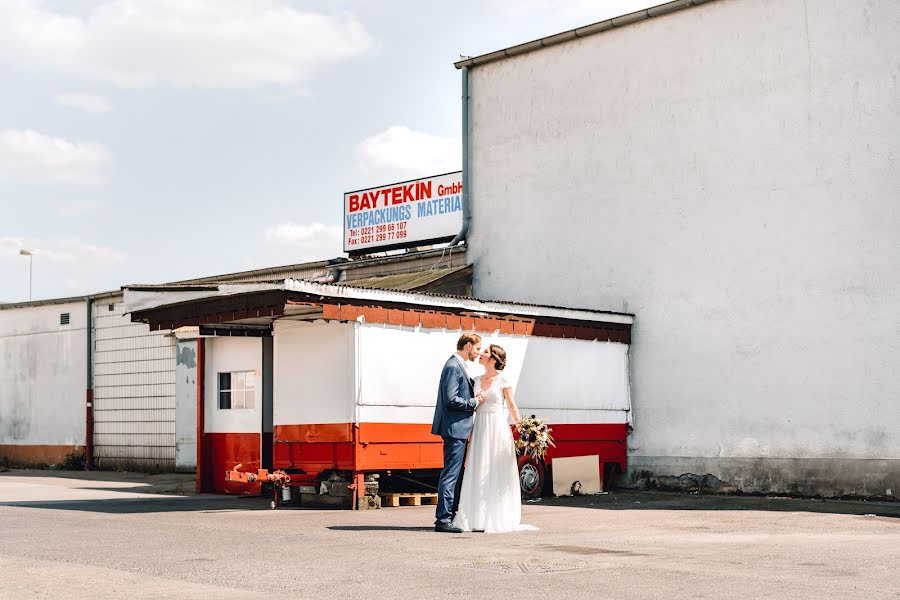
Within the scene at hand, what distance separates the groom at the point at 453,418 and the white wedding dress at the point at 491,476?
0.11 m

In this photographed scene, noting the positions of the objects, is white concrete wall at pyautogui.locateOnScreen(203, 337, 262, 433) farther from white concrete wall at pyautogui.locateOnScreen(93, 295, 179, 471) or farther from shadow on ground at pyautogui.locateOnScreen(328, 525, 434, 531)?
white concrete wall at pyautogui.locateOnScreen(93, 295, 179, 471)

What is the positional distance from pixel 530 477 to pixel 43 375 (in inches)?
679

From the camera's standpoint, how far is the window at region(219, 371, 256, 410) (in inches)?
700

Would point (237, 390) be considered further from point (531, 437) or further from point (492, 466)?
point (492, 466)

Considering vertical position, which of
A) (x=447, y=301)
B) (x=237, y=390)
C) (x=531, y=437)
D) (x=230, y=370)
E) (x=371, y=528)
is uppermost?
(x=447, y=301)

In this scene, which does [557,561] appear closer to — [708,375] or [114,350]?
[708,375]

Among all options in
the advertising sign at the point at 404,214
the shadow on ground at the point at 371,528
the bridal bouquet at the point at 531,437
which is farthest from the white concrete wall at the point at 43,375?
the shadow on ground at the point at 371,528

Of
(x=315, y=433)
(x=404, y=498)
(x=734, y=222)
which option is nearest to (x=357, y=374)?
(x=315, y=433)

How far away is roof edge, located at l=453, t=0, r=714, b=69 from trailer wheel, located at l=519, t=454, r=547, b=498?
26.4ft

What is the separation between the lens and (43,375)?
29578mm

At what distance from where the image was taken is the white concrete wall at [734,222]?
54.5 ft

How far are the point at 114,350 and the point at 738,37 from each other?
1679 cm

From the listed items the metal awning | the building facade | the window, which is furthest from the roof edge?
the window

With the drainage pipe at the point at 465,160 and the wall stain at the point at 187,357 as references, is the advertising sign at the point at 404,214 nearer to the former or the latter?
the drainage pipe at the point at 465,160
